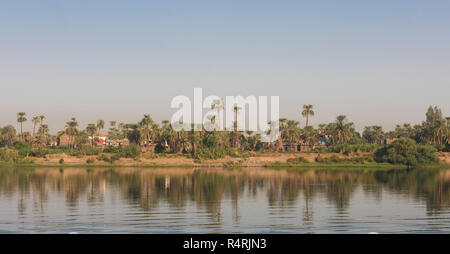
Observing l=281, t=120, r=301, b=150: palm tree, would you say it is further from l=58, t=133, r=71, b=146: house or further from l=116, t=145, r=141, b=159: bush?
l=58, t=133, r=71, b=146: house

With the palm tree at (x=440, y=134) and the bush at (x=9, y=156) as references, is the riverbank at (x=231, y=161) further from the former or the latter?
the palm tree at (x=440, y=134)

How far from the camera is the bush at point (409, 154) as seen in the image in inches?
4289

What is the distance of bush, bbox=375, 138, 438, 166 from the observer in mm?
108938

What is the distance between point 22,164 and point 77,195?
74121 mm

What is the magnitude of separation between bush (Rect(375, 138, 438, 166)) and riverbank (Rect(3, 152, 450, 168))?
3397mm

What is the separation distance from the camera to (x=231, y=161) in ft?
381

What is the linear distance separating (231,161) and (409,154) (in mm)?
44375

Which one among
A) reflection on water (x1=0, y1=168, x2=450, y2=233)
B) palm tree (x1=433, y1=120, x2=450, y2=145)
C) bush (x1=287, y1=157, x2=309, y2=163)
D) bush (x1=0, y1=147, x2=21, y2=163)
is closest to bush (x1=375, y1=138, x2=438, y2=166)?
palm tree (x1=433, y1=120, x2=450, y2=145)

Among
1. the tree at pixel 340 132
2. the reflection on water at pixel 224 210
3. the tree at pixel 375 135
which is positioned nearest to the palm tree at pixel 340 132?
the tree at pixel 340 132


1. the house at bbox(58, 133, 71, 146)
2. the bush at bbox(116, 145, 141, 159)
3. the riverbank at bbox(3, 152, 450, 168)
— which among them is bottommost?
the riverbank at bbox(3, 152, 450, 168)

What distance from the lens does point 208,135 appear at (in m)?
126

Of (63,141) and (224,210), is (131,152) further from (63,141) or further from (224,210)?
(224,210)
